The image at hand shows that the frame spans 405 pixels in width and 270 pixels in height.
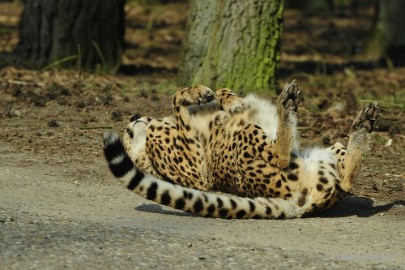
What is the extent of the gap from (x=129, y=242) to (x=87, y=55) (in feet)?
20.9

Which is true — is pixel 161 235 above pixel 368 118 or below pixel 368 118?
below

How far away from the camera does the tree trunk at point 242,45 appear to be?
9992mm

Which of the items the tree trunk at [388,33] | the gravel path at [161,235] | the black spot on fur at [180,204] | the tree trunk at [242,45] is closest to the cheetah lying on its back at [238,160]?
the black spot on fur at [180,204]

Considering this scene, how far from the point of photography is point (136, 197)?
22.2ft

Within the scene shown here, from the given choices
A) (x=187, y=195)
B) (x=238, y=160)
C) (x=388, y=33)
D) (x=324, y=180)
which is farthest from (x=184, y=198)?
(x=388, y=33)

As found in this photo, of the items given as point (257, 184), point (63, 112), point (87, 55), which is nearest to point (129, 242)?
point (257, 184)

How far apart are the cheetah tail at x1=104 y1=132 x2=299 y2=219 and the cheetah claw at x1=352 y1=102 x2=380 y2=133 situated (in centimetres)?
68

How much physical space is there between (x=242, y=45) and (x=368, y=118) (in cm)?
389

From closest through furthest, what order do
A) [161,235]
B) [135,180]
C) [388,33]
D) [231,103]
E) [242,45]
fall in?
[161,235], [135,180], [231,103], [242,45], [388,33]

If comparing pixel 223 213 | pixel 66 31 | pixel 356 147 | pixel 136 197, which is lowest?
pixel 136 197

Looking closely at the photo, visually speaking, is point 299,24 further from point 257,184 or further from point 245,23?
point 257,184

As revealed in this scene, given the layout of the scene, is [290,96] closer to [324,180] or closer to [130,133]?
[324,180]

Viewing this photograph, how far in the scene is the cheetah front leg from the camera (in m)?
6.24

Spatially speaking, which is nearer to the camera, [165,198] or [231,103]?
[165,198]
